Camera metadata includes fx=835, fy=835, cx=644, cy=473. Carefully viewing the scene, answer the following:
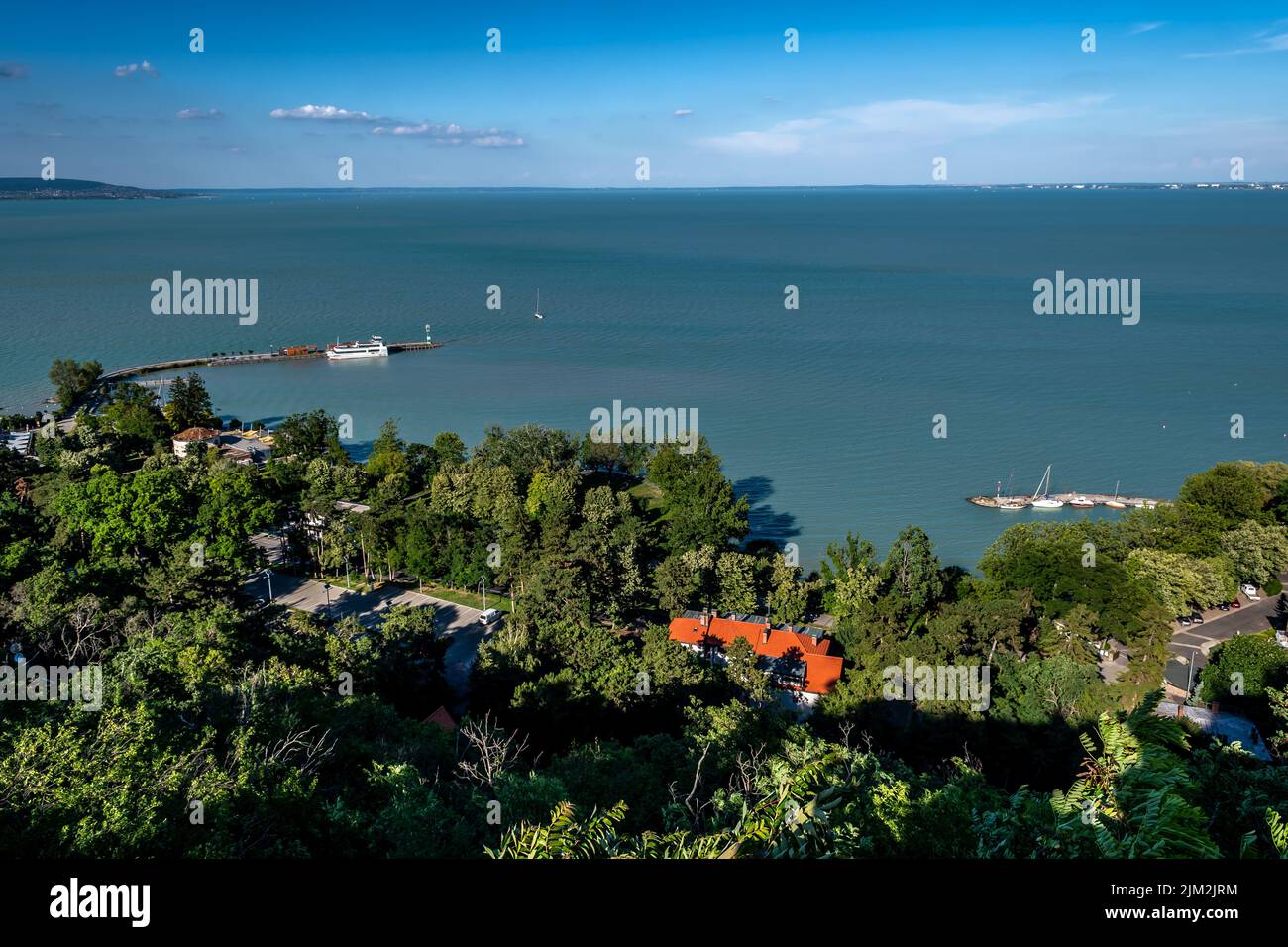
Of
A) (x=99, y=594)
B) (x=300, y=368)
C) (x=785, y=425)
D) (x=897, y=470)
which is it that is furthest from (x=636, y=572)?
(x=300, y=368)

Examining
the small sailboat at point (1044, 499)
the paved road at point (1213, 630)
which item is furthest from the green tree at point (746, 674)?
the small sailboat at point (1044, 499)

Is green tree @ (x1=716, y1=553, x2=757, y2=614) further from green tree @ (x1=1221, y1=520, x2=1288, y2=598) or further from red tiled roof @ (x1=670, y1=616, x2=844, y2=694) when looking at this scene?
green tree @ (x1=1221, y1=520, x2=1288, y2=598)

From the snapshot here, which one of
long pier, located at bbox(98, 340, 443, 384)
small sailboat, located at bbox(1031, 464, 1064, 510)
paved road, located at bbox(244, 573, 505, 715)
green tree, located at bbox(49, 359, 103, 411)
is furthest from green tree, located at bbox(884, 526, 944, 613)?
long pier, located at bbox(98, 340, 443, 384)

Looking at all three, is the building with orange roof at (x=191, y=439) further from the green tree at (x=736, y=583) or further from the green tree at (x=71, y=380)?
the green tree at (x=736, y=583)

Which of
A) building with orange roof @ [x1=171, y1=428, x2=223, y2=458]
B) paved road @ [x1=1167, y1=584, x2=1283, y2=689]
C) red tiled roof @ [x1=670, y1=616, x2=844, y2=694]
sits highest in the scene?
building with orange roof @ [x1=171, y1=428, x2=223, y2=458]

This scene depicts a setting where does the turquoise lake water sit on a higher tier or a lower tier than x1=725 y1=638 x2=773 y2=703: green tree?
higher
